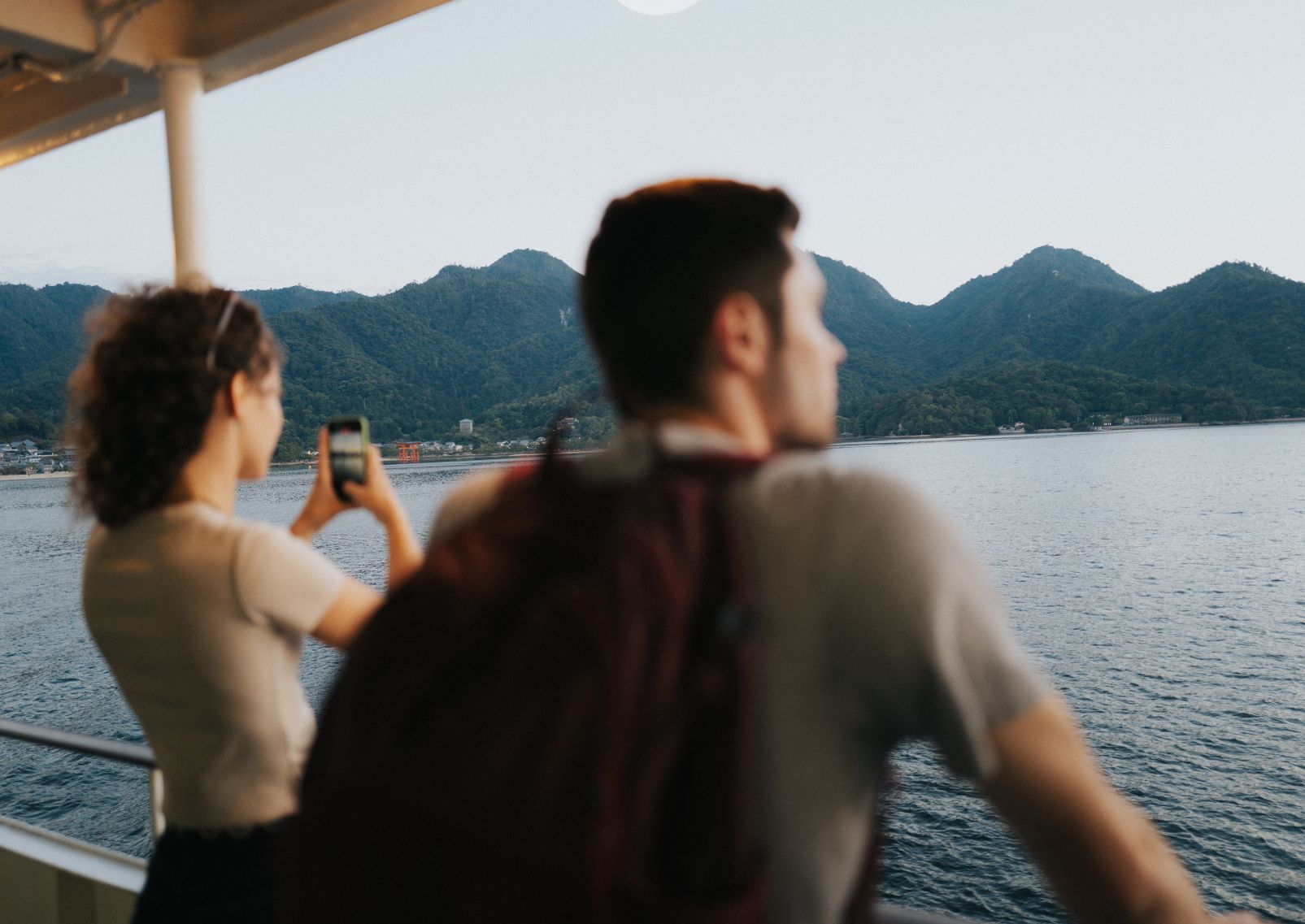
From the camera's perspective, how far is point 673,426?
0.54 m

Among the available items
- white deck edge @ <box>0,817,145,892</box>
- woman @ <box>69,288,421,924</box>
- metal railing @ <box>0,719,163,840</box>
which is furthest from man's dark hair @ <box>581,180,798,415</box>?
white deck edge @ <box>0,817,145,892</box>

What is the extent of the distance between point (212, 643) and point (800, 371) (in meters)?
0.77

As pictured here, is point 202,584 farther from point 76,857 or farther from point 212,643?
point 76,857

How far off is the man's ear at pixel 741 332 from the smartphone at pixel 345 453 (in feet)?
2.60

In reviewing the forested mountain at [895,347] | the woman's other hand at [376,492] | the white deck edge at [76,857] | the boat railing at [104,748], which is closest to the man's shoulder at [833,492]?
the woman's other hand at [376,492]

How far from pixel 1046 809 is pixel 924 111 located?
77459 millimetres

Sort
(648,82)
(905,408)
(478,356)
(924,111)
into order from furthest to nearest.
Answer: (924,111)
(905,408)
(478,356)
(648,82)

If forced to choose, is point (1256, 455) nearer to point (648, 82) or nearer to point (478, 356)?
point (478, 356)

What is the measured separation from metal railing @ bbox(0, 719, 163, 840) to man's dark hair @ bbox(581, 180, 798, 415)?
1.40m

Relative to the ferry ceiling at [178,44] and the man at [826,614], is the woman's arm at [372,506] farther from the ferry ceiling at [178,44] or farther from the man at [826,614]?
the ferry ceiling at [178,44]

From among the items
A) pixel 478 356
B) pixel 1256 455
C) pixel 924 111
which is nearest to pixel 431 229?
pixel 478 356

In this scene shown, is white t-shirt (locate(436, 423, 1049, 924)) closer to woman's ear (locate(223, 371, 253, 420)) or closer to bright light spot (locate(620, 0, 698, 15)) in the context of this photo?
woman's ear (locate(223, 371, 253, 420))

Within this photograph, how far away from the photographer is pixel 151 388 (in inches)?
42.9

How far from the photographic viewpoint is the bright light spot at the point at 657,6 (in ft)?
6.10
